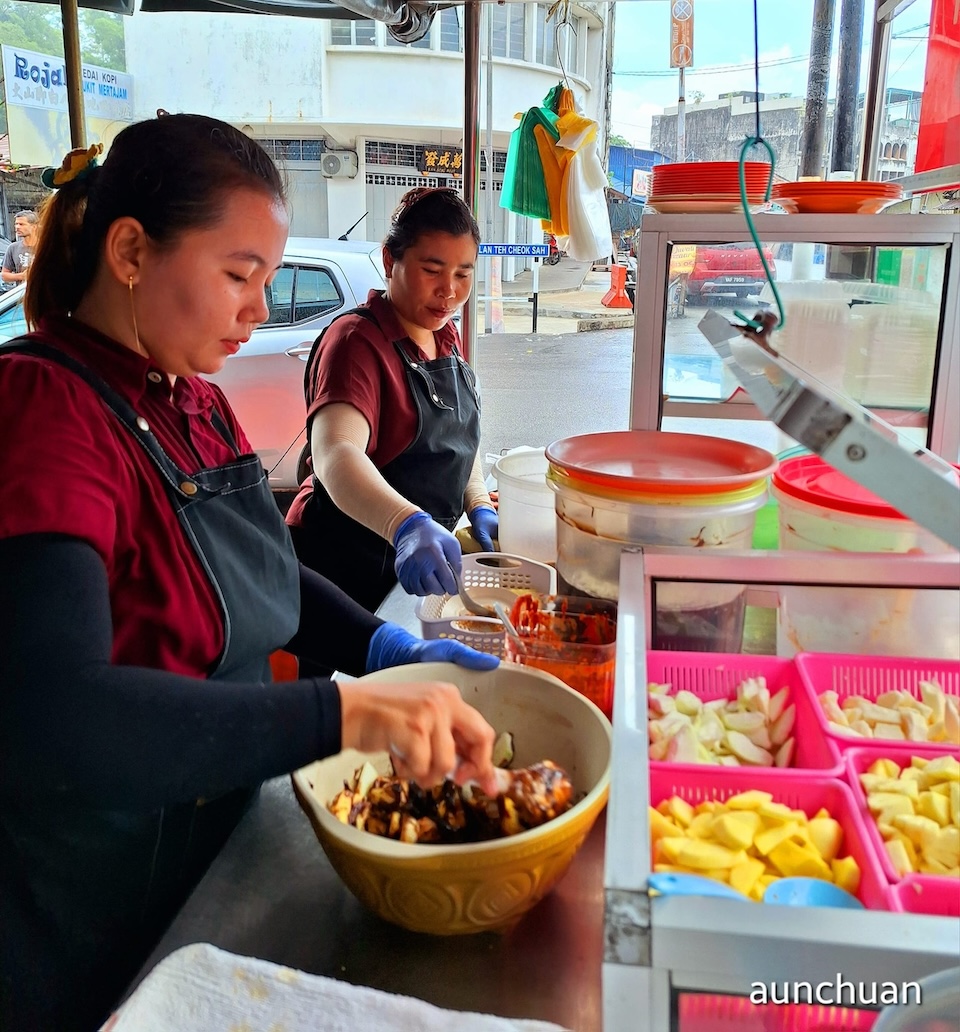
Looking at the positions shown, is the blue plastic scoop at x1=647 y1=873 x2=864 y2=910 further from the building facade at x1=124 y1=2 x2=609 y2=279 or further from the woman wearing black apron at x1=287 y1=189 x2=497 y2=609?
the building facade at x1=124 y1=2 x2=609 y2=279

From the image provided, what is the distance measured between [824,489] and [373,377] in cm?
125

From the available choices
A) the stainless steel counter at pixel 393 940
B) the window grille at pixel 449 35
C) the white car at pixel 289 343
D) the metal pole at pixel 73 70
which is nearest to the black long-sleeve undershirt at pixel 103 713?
the stainless steel counter at pixel 393 940

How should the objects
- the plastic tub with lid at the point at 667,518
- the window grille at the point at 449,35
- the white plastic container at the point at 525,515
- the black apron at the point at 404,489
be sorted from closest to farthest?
the plastic tub with lid at the point at 667,518, the white plastic container at the point at 525,515, the black apron at the point at 404,489, the window grille at the point at 449,35

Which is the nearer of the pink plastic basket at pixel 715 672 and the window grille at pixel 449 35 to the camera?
the pink plastic basket at pixel 715 672

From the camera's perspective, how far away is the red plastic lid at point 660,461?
126cm

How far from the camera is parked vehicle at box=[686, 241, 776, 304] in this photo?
2.02 m

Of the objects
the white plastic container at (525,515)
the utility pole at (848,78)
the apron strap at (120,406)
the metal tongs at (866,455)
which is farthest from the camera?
the utility pole at (848,78)

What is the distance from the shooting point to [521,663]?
132 cm

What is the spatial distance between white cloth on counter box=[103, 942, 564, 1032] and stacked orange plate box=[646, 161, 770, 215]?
5.47ft

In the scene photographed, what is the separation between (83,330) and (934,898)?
1.13 meters

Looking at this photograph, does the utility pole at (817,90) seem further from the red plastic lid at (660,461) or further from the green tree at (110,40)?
the green tree at (110,40)

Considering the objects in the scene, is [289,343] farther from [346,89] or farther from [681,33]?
[346,89]

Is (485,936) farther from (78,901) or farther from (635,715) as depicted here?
(78,901)
